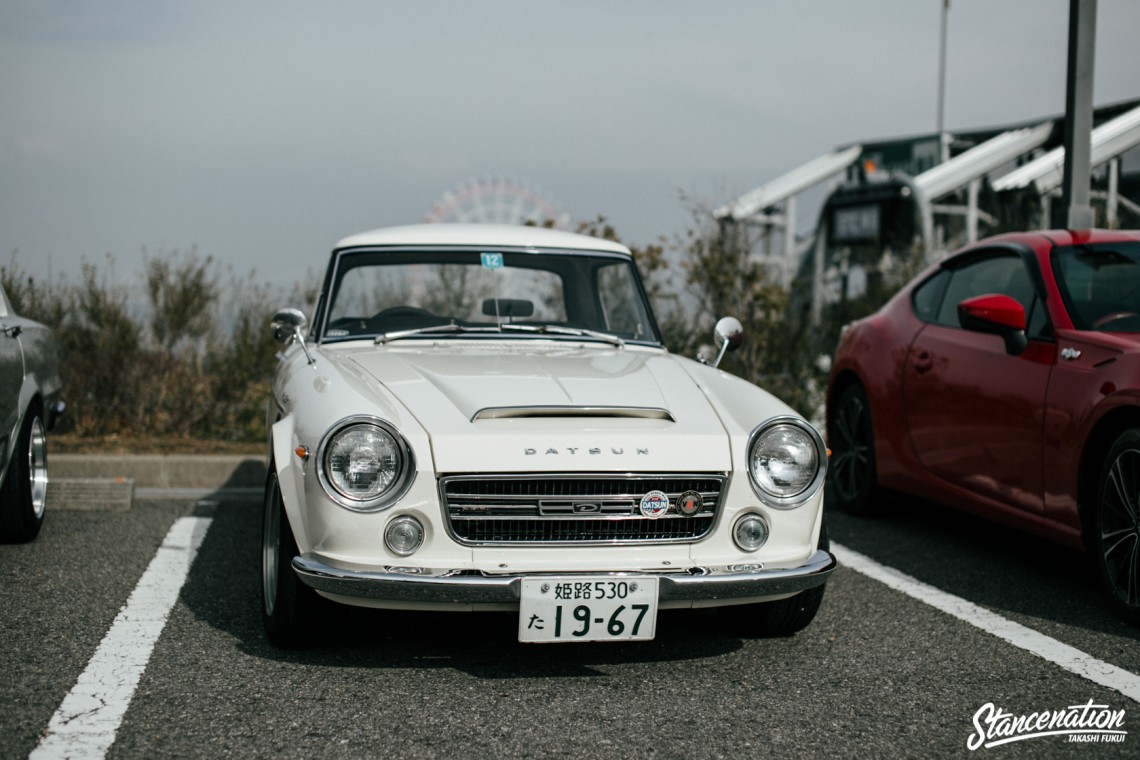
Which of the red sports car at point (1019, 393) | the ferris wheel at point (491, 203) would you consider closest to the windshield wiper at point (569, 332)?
the red sports car at point (1019, 393)

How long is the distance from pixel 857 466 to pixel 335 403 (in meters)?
3.58

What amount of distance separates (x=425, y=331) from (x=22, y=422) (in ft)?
6.27

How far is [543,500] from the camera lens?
3.54m

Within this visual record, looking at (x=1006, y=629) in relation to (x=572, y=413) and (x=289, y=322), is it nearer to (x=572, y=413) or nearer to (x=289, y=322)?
(x=572, y=413)

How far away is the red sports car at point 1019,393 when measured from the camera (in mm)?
4355

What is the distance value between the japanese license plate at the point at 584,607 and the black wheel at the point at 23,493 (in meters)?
2.88

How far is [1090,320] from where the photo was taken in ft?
15.8

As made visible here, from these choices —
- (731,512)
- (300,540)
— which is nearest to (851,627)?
(731,512)

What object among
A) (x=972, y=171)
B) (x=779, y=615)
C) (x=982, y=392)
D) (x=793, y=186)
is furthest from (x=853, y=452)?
(x=793, y=186)

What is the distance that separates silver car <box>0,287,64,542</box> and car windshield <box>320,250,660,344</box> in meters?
1.39

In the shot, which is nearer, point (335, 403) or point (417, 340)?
point (335, 403)

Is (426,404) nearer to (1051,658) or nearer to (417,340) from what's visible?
(417,340)

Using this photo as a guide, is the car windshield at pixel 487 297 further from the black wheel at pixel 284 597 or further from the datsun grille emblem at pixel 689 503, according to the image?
the datsun grille emblem at pixel 689 503

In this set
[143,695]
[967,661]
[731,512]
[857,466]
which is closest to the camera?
[143,695]
